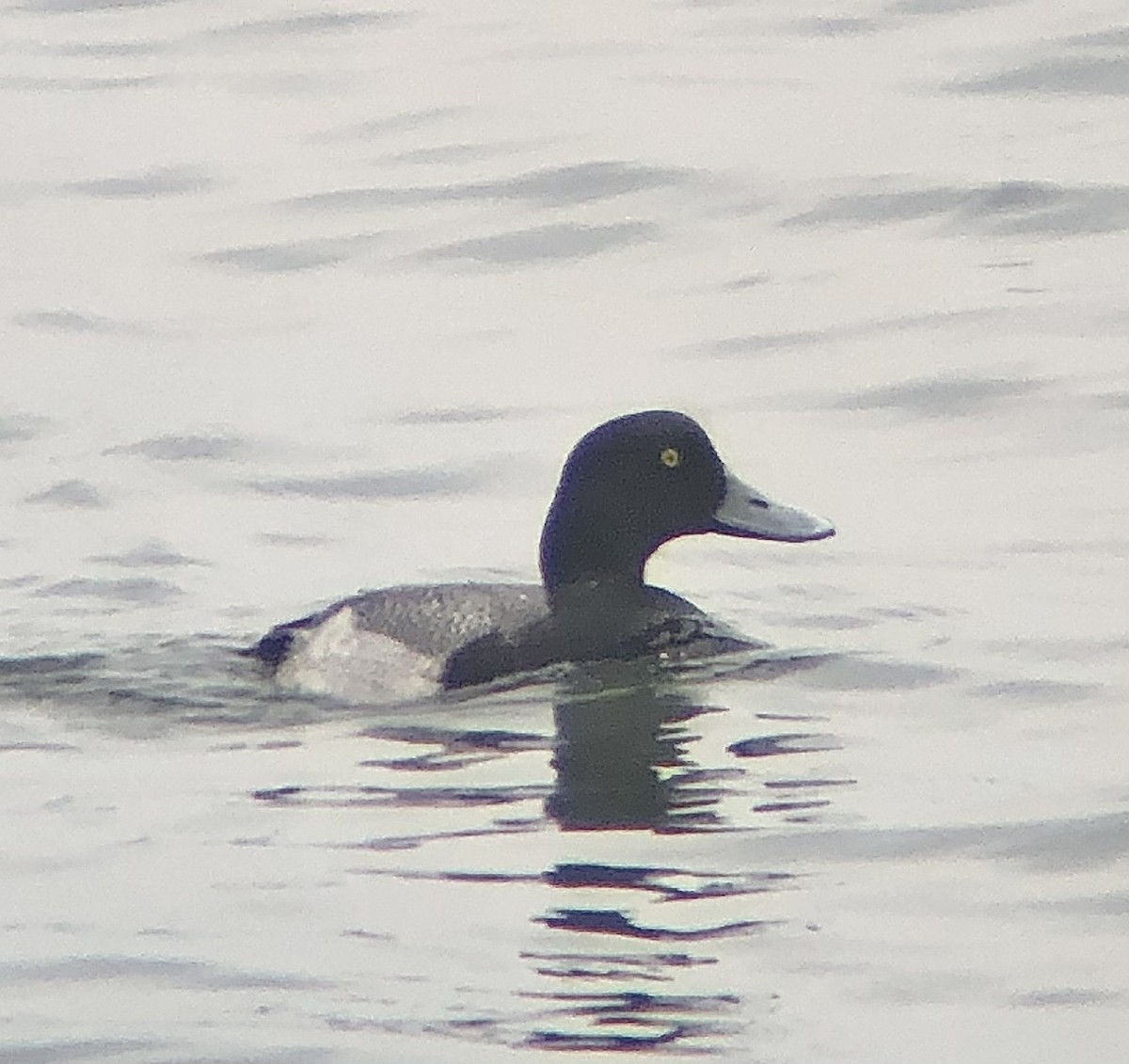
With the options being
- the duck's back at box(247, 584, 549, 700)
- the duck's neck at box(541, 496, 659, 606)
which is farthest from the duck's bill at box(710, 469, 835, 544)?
the duck's back at box(247, 584, 549, 700)

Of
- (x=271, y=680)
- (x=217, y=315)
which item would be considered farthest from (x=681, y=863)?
(x=217, y=315)

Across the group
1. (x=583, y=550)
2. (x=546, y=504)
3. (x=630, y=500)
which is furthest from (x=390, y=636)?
(x=546, y=504)

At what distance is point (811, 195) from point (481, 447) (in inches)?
150

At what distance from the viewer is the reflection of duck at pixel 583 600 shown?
10.4 m

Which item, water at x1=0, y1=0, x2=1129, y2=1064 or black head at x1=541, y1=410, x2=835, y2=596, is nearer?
water at x1=0, y1=0, x2=1129, y2=1064

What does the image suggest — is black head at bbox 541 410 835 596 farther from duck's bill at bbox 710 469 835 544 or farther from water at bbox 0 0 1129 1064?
water at bbox 0 0 1129 1064

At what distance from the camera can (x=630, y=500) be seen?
11086 millimetres

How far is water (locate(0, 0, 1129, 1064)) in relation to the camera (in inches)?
300

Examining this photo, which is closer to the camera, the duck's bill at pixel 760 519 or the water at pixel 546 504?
the water at pixel 546 504

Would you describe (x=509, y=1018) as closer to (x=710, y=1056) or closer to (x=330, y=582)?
(x=710, y=1056)

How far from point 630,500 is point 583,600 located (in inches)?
16.1

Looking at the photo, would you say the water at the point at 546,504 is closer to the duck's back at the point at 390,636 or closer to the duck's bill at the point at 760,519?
the duck's back at the point at 390,636

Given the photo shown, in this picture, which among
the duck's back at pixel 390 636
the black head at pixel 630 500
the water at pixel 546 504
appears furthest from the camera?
the black head at pixel 630 500

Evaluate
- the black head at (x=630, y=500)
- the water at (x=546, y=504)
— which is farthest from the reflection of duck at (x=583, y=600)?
the water at (x=546, y=504)
